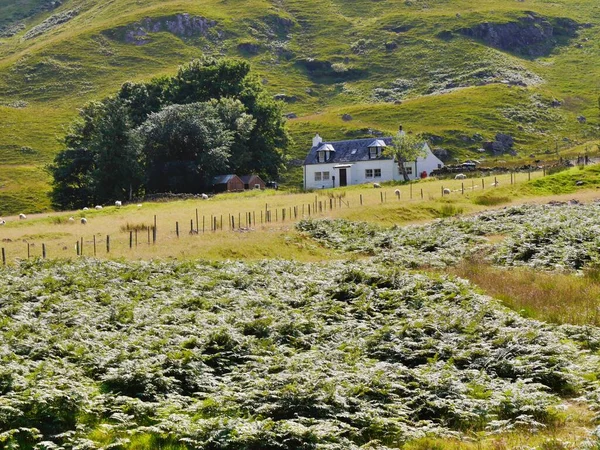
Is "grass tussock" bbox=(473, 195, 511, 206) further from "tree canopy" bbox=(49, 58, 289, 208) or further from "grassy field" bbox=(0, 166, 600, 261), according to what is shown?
"tree canopy" bbox=(49, 58, 289, 208)

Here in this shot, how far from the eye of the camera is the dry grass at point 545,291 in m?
23.9

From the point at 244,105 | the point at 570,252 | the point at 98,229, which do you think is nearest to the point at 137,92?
the point at 244,105

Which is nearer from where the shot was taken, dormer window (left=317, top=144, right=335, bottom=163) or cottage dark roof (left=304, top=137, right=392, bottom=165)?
cottage dark roof (left=304, top=137, right=392, bottom=165)

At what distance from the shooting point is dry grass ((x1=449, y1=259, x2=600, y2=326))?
23906mm

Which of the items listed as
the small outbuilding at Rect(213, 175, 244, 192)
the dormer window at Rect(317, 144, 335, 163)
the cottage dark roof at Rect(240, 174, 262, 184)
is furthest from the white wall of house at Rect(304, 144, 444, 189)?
the small outbuilding at Rect(213, 175, 244, 192)

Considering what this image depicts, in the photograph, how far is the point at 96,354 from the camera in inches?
733

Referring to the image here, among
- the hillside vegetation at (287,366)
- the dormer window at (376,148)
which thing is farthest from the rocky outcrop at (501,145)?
the hillside vegetation at (287,366)

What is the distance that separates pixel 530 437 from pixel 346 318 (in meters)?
10.0

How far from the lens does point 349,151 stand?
116750 mm

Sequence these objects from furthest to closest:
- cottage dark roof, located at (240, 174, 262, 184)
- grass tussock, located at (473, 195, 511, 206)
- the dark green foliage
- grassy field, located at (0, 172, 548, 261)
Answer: cottage dark roof, located at (240, 174, 262, 184), grass tussock, located at (473, 195, 511, 206), grassy field, located at (0, 172, 548, 261), the dark green foliage

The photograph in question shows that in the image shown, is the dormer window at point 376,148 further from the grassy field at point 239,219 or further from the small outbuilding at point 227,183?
the small outbuilding at point 227,183

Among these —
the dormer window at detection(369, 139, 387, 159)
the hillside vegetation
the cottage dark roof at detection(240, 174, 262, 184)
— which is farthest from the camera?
the dormer window at detection(369, 139, 387, 159)

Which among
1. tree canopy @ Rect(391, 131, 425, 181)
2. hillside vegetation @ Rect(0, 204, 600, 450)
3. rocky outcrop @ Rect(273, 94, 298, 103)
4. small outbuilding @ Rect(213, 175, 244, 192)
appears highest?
rocky outcrop @ Rect(273, 94, 298, 103)

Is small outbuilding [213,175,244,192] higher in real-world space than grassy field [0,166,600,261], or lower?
higher
